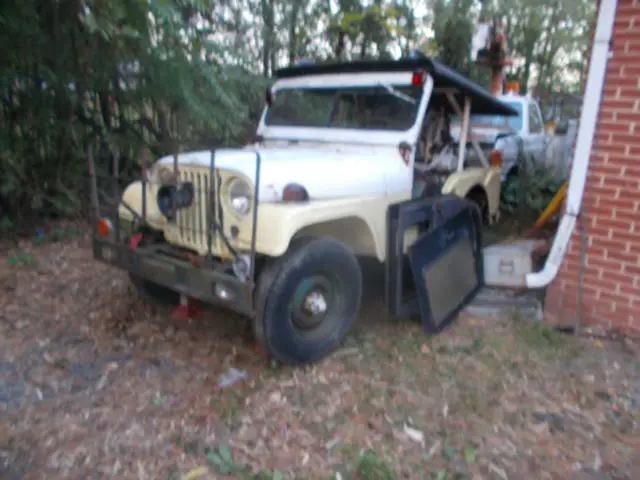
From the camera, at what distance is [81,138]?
5777 mm

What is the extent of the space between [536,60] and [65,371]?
19.5m

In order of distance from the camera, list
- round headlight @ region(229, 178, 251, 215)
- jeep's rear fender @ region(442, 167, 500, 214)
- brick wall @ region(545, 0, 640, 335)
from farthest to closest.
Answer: jeep's rear fender @ region(442, 167, 500, 214), brick wall @ region(545, 0, 640, 335), round headlight @ region(229, 178, 251, 215)

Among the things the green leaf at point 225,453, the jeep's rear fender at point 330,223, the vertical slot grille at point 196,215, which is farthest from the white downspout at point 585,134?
the green leaf at point 225,453

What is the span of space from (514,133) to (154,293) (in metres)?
5.49

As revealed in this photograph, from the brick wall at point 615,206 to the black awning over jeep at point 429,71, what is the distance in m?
1.13

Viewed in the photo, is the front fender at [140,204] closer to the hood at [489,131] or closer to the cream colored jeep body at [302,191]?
the cream colored jeep body at [302,191]

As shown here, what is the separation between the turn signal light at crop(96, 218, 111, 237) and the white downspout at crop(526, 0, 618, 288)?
320 centimetres

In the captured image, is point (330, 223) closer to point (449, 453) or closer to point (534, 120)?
point (449, 453)

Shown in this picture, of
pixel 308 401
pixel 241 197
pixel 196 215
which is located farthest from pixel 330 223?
pixel 308 401

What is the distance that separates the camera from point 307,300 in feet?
10.5

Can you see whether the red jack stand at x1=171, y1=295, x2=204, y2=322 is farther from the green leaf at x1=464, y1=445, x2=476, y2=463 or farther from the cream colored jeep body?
the green leaf at x1=464, y1=445, x2=476, y2=463

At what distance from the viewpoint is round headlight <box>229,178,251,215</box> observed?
3070 mm

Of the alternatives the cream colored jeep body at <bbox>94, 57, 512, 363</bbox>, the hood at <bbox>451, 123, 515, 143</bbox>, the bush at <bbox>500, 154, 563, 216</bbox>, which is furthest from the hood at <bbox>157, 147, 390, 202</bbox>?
the hood at <bbox>451, 123, 515, 143</bbox>

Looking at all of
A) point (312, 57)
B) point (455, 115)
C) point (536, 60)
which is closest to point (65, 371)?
point (455, 115)
